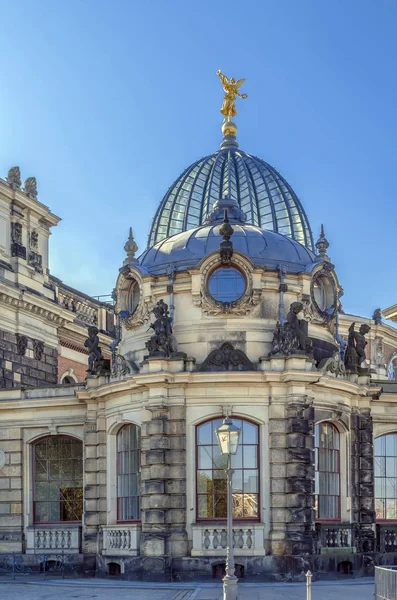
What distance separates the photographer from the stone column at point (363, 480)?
1377 inches

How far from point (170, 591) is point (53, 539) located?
8280 mm

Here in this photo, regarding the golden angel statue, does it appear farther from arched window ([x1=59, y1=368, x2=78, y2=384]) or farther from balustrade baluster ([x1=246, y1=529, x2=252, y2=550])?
balustrade baluster ([x1=246, y1=529, x2=252, y2=550])

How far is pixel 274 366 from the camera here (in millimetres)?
32844

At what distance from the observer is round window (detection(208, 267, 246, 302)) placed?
34.1 meters

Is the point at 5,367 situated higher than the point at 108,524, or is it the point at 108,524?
the point at 5,367

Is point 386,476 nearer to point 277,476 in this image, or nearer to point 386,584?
point 277,476

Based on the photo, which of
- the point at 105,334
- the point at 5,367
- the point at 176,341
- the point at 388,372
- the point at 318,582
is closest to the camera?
the point at 318,582

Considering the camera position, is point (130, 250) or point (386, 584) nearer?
point (386, 584)

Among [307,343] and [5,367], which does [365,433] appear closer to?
[307,343]

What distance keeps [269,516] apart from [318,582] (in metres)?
2.39

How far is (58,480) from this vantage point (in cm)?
3769

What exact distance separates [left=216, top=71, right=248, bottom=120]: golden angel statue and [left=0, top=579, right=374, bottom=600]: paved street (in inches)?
784

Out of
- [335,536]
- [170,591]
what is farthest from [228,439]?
[335,536]

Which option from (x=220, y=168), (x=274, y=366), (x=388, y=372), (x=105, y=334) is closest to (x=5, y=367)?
(x=105, y=334)
